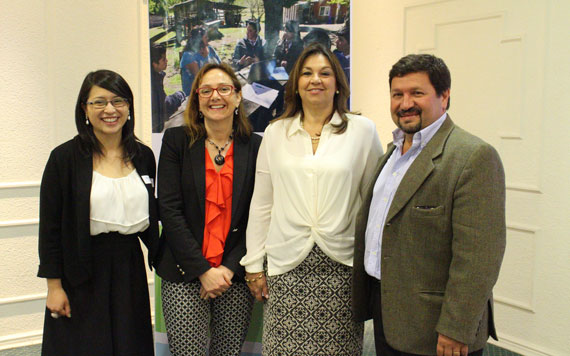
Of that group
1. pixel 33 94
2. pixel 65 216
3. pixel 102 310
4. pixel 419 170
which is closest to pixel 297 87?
pixel 419 170

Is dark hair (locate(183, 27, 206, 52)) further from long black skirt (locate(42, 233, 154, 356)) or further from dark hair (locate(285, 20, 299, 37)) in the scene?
long black skirt (locate(42, 233, 154, 356))

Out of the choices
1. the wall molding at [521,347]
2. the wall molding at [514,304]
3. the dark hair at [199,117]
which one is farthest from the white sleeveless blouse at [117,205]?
the wall molding at [521,347]

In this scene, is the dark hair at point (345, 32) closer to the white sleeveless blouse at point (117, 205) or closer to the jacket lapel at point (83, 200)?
the white sleeveless blouse at point (117, 205)

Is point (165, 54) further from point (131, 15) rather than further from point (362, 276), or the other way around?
point (362, 276)

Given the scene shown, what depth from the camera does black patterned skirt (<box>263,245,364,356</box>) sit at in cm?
217

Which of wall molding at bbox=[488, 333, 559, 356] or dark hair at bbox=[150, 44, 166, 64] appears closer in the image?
wall molding at bbox=[488, 333, 559, 356]

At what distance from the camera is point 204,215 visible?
7.75 ft

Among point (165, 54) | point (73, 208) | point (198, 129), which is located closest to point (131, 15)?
point (165, 54)

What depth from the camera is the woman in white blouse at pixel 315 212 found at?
214 cm

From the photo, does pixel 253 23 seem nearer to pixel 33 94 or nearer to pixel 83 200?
pixel 33 94

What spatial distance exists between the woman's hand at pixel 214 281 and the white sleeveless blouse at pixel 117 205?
0.37 metres

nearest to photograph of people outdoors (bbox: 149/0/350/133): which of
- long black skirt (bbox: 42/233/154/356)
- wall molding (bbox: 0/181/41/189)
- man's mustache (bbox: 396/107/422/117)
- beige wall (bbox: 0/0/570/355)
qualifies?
beige wall (bbox: 0/0/570/355)

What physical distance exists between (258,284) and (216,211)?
389 millimetres

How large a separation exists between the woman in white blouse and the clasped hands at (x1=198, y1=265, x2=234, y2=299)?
0.16 m
